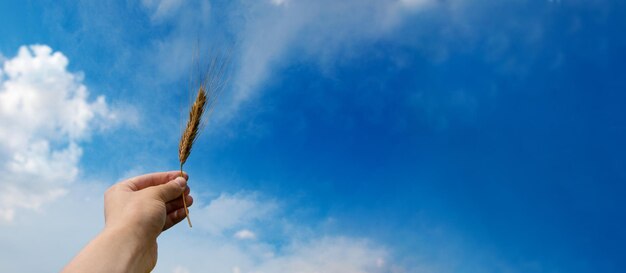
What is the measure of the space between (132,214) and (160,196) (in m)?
0.50

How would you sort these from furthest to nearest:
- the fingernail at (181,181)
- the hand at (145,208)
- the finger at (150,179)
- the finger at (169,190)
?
the fingernail at (181,181) < the finger at (150,179) < the finger at (169,190) < the hand at (145,208)

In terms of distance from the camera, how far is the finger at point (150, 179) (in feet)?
11.7

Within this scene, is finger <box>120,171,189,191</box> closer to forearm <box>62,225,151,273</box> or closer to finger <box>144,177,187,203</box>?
finger <box>144,177,187,203</box>

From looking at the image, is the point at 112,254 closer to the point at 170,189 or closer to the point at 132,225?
the point at 132,225

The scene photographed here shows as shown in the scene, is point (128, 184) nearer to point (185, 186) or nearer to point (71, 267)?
Result: point (185, 186)

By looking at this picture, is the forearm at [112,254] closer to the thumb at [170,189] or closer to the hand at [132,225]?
the hand at [132,225]

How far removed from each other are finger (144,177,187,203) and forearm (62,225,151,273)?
0.65 metres

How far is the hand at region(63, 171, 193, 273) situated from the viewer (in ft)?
7.70

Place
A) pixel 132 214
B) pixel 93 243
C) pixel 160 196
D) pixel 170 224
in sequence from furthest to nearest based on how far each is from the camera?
pixel 170 224
pixel 160 196
pixel 132 214
pixel 93 243

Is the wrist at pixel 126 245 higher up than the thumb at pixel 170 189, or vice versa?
the thumb at pixel 170 189

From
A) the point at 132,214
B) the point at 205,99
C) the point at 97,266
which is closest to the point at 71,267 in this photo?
the point at 97,266

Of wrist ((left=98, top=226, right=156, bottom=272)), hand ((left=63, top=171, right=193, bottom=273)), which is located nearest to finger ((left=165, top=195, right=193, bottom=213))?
hand ((left=63, top=171, right=193, bottom=273))

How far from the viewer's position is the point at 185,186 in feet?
12.8

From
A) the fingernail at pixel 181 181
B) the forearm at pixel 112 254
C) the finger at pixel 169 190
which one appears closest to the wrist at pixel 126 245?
the forearm at pixel 112 254
